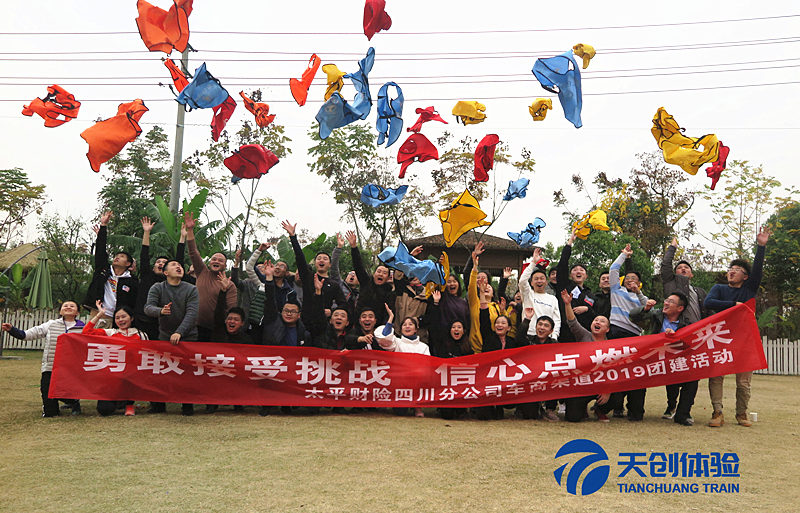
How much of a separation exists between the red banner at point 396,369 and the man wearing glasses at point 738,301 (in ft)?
0.90

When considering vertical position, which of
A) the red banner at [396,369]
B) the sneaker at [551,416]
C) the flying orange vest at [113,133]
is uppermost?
the flying orange vest at [113,133]

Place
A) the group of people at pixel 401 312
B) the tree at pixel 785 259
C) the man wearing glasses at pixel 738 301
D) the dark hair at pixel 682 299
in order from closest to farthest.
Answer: the man wearing glasses at pixel 738 301
the group of people at pixel 401 312
the dark hair at pixel 682 299
the tree at pixel 785 259

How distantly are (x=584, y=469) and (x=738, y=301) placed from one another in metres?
3.46

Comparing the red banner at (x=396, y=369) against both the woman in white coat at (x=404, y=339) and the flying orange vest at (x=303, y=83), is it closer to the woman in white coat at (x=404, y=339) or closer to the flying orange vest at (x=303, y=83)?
the woman in white coat at (x=404, y=339)

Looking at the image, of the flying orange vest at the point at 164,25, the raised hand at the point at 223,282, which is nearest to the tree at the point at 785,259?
the raised hand at the point at 223,282

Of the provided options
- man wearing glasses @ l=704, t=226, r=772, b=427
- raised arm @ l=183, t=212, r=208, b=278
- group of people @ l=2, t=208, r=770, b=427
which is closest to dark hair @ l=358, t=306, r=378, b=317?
group of people @ l=2, t=208, r=770, b=427

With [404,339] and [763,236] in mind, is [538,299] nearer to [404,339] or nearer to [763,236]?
[404,339]

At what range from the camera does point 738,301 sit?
22.3ft

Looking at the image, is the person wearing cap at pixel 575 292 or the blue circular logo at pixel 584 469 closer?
the blue circular logo at pixel 584 469

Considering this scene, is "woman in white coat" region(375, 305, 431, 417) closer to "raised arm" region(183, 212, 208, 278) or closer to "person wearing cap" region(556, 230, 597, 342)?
"person wearing cap" region(556, 230, 597, 342)

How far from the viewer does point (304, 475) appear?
168 inches

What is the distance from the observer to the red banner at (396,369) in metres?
6.51

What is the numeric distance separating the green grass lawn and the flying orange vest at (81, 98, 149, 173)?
3127mm

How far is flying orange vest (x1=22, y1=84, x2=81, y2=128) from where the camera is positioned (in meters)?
8.03
